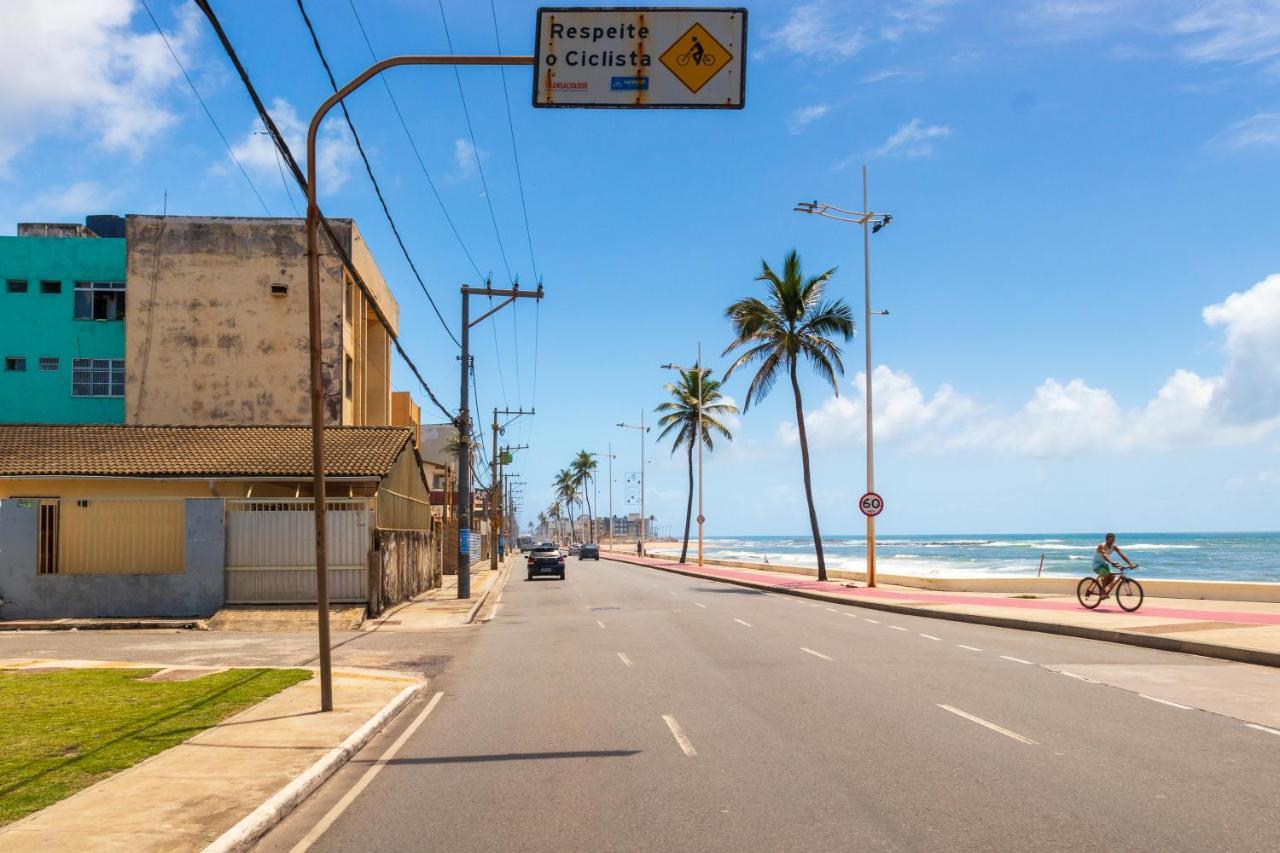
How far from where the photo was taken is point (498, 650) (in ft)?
59.6

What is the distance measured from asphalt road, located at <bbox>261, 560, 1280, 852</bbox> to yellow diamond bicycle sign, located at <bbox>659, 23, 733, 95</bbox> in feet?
17.8

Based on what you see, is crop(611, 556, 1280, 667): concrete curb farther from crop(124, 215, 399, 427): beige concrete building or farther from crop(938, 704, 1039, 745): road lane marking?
crop(124, 215, 399, 427): beige concrete building

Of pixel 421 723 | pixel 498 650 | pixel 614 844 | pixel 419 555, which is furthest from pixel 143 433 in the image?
pixel 614 844

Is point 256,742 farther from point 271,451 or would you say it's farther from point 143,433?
point 143,433

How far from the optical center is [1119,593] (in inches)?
934

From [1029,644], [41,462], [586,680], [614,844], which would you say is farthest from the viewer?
[41,462]

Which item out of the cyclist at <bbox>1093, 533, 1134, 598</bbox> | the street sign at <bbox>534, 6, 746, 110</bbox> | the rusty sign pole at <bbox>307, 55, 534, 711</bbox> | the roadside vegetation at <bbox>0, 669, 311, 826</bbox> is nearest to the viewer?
the roadside vegetation at <bbox>0, 669, 311, 826</bbox>

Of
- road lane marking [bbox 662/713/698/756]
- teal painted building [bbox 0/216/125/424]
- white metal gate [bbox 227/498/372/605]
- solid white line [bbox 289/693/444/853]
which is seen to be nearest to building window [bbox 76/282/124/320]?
teal painted building [bbox 0/216/125/424]

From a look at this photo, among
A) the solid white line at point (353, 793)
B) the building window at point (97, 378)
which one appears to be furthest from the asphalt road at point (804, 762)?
the building window at point (97, 378)

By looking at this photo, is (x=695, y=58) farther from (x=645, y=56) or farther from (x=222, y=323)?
(x=222, y=323)

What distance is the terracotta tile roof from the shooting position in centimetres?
2538

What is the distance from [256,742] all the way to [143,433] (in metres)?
22.4

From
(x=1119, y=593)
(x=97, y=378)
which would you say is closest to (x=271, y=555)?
(x=1119, y=593)

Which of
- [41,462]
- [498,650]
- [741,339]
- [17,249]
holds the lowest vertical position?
[498,650]
